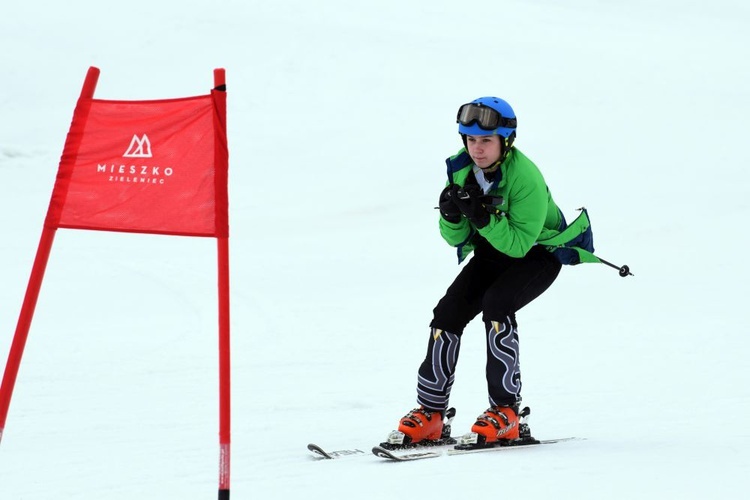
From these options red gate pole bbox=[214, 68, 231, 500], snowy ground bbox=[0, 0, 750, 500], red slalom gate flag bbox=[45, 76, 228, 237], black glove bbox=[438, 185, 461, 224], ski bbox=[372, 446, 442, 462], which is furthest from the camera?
snowy ground bbox=[0, 0, 750, 500]

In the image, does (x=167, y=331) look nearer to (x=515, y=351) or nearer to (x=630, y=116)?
(x=515, y=351)

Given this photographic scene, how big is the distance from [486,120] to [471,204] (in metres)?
0.44

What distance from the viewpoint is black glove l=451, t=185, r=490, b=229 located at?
5.16 meters

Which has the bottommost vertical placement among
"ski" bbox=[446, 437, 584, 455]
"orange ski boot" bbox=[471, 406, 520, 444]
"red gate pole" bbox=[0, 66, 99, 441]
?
"ski" bbox=[446, 437, 584, 455]

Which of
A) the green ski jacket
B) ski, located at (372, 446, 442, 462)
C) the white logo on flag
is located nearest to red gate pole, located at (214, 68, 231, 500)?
the white logo on flag

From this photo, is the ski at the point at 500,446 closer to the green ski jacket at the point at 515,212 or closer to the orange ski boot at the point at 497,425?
the orange ski boot at the point at 497,425

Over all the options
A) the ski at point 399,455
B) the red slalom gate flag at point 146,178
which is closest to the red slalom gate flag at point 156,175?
the red slalom gate flag at point 146,178

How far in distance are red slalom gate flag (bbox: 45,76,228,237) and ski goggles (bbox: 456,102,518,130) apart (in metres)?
1.63

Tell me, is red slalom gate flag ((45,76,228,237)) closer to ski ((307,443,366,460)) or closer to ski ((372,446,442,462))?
ski ((372,446,442,462))

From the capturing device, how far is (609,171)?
16719mm

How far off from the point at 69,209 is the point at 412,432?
2.35 m

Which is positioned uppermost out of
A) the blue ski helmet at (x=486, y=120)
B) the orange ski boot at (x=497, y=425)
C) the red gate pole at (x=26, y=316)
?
the blue ski helmet at (x=486, y=120)

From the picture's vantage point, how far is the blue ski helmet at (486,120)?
17.3 feet

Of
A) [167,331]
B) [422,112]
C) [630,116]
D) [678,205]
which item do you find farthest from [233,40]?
[167,331]
